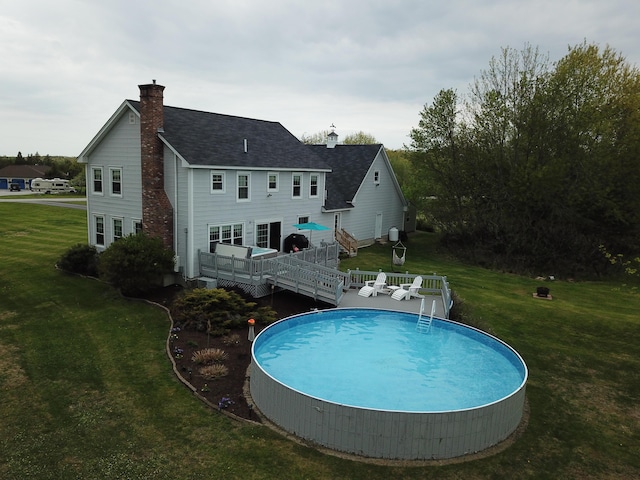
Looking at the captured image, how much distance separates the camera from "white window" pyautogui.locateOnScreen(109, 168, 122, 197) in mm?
23817

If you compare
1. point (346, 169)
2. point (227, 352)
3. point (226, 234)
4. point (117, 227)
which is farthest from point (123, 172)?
point (346, 169)

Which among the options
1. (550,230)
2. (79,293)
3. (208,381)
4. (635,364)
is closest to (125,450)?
(208,381)

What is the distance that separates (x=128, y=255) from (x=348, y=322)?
9954mm

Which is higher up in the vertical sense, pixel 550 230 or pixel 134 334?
pixel 550 230

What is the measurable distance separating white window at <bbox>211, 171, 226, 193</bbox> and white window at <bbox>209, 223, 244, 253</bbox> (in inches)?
70.0

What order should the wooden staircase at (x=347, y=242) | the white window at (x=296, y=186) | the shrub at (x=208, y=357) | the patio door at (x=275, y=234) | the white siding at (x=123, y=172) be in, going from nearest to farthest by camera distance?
the shrub at (x=208, y=357), the white siding at (x=123, y=172), the patio door at (x=275, y=234), the white window at (x=296, y=186), the wooden staircase at (x=347, y=242)

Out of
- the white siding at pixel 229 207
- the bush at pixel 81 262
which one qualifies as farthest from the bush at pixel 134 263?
the bush at pixel 81 262

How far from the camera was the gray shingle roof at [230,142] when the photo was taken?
22.2m

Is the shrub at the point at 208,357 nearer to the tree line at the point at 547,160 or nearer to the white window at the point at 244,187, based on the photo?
the white window at the point at 244,187

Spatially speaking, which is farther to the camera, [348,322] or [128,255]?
[128,255]

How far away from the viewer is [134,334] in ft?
56.7

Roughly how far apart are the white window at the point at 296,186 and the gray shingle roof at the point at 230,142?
0.64 metres

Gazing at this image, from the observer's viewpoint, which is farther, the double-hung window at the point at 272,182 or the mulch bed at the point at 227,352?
the double-hung window at the point at 272,182

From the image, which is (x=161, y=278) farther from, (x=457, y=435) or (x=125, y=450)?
(x=457, y=435)
